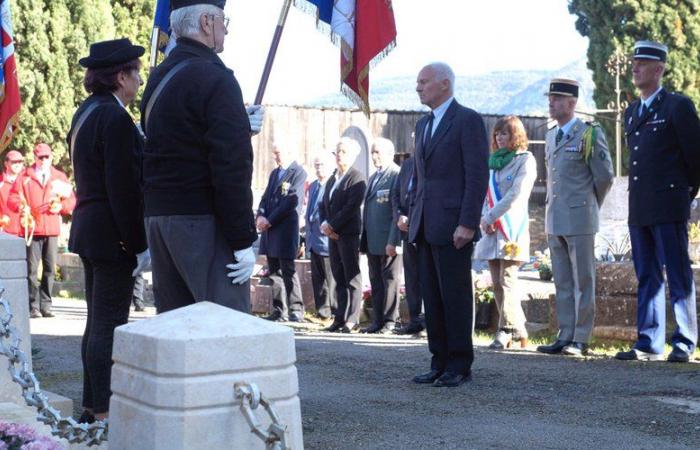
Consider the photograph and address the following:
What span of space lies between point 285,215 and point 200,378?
11357 millimetres

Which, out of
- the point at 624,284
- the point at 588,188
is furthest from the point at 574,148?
the point at 624,284

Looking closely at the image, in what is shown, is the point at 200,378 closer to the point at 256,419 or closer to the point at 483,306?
the point at 256,419

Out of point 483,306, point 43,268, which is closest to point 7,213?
point 43,268

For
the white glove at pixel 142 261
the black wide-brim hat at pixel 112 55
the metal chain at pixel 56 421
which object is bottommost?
the metal chain at pixel 56 421

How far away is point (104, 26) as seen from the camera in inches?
926

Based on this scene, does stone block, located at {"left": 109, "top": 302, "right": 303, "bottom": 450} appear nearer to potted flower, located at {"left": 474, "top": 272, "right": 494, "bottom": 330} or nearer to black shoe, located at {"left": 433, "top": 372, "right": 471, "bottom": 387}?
black shoe, located at {"left": 433, "top": 372, "right": 471, "bottom": 387}

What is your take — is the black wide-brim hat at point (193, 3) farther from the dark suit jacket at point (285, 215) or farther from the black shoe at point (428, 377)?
the dark suit jacket at point (285, 215)

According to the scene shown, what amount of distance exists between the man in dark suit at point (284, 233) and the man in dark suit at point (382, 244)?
1.41 metres

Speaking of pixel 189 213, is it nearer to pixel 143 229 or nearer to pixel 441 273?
→ pixel 143 229

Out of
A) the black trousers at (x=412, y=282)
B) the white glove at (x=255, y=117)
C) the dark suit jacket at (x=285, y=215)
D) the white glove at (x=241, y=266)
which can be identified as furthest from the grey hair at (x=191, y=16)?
the dark suit jacket at (x=285, y=215)

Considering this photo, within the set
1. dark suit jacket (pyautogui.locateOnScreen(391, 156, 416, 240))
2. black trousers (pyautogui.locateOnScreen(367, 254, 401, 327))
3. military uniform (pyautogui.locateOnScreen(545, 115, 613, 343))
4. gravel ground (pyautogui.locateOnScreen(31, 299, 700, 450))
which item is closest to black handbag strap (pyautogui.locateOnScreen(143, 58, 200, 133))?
gravel ground (pyautogui.locateOnScreen(31, 299, 700, 450))

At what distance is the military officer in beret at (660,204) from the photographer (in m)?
9.09

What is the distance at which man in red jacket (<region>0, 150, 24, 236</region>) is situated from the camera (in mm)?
14578

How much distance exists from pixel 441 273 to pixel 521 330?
7.85 ft
